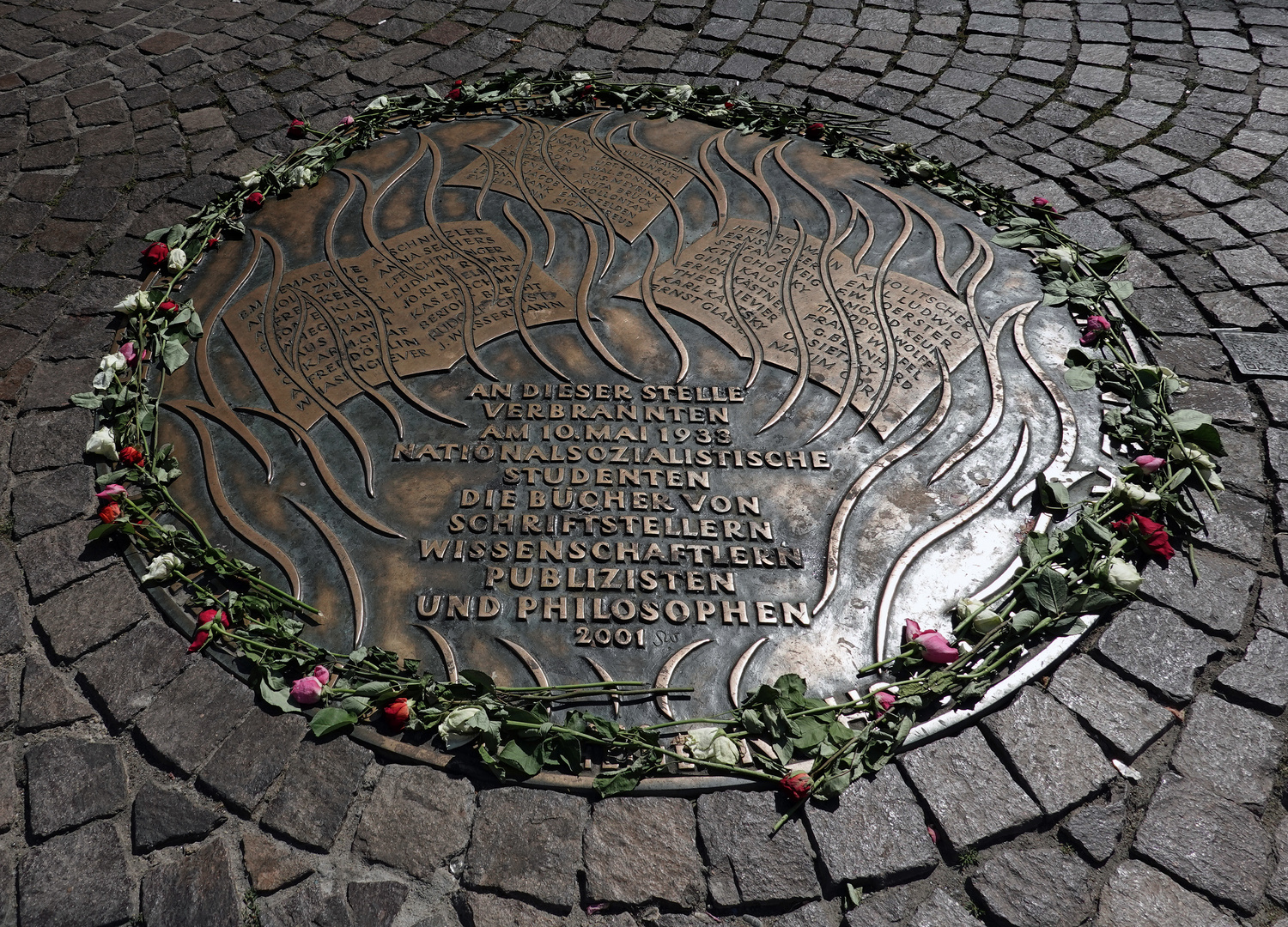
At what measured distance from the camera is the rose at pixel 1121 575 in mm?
2781

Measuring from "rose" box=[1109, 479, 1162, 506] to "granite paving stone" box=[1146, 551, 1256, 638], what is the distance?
24cm

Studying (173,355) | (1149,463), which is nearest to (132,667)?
(173,355)

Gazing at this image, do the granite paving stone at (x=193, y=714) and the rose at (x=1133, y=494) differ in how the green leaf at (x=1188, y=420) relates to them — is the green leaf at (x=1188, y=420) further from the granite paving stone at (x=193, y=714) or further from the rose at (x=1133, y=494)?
the granite paving stone at (x=193, y=714)

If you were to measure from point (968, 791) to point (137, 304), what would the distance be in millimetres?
3750

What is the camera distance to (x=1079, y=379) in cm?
343

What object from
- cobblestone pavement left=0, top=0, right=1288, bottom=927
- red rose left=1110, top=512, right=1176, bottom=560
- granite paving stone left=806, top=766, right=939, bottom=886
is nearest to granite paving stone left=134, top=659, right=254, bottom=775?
cobblestone pavement left=0, top=0, right=1288, bottom=927

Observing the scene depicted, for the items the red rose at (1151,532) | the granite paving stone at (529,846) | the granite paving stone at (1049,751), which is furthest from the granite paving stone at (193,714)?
the red rose at (1151,532)

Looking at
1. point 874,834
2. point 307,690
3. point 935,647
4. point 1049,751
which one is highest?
point 935,647

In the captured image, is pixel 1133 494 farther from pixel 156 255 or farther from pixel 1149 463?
pixel 156 255

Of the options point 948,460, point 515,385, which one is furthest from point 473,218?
point 948,460

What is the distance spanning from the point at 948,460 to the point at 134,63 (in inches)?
218

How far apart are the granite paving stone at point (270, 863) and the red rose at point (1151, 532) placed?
9.34ft

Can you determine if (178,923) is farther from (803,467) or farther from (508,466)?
(803,467)

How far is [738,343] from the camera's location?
354 centimetres
